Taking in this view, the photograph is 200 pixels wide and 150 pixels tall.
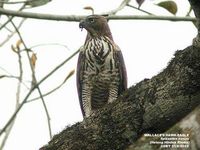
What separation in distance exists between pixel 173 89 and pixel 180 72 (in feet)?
0.33

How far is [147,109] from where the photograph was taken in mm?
2602

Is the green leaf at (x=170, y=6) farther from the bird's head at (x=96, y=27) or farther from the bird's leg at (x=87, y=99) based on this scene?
the bird's head at (x=96, y=27)

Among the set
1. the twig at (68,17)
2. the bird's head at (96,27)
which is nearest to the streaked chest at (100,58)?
the bird's head at (96,27)

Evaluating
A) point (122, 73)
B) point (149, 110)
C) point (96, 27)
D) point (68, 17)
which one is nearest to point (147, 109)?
point (149, 110)

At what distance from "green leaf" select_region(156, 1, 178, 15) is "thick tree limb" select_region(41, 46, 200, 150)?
662 mm

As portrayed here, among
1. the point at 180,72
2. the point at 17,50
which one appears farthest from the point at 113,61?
the point at 180,72

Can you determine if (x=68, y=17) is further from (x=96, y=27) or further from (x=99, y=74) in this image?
(x=96, y=27)

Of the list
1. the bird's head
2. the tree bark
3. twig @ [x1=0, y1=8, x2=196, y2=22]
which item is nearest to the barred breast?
the bird's head

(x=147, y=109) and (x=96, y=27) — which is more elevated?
(x=96, y=27)

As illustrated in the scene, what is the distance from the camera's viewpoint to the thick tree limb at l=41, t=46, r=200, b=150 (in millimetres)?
2469

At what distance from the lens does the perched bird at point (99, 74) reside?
206 inches

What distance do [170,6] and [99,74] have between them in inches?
80.4

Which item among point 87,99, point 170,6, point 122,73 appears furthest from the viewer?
point 87,99

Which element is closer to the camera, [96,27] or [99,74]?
[99,74]
